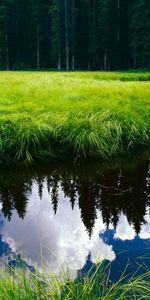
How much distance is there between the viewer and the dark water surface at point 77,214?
3266 mm

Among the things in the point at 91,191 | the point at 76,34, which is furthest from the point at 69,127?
the point at 76,34

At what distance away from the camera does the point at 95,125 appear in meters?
6.98

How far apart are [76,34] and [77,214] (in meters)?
40.5

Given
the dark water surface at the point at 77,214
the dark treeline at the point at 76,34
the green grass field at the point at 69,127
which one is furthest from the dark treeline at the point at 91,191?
the dark treeline at the point at 76,34

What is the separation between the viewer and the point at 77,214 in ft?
14.0

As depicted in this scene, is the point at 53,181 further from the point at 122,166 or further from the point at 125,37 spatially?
the point at 125,37

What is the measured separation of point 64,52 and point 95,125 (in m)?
37.5

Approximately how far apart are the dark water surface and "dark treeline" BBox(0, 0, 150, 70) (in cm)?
3282

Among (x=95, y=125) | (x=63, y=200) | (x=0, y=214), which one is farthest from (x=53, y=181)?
(x=95, y=125)

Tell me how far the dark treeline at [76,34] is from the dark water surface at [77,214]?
32.8 meters

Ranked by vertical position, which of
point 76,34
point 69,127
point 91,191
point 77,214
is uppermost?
point 76,34

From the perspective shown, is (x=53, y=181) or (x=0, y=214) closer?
(x=0, y=214)

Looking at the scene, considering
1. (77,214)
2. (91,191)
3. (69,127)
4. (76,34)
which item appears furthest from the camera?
(76,34)

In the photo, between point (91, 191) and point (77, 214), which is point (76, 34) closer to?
point (91, 191)
